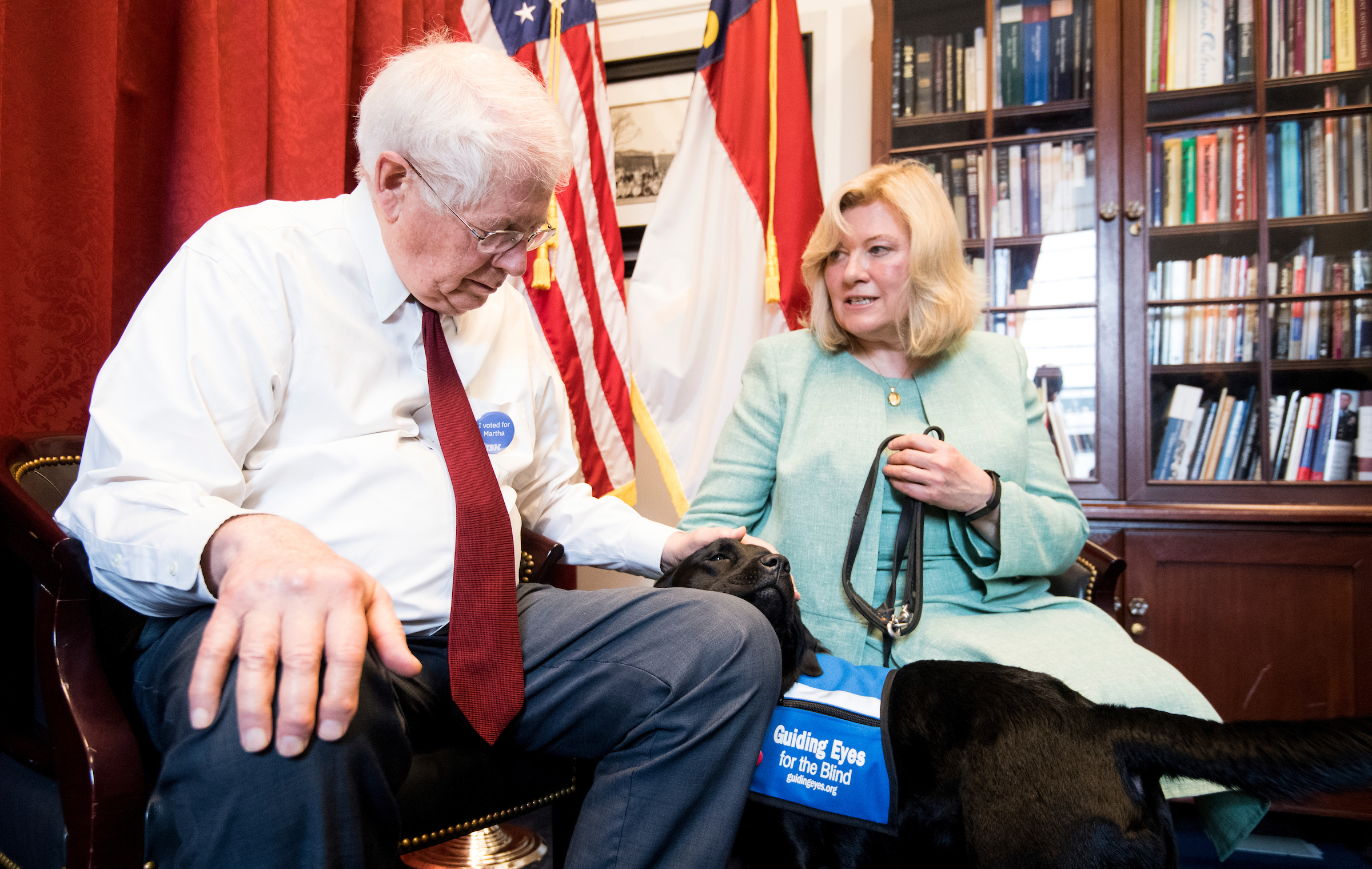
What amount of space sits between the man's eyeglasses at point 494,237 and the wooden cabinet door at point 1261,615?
1.71m

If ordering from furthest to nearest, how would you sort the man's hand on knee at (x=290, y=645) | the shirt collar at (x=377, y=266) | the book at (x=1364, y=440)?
the book at (x=1364, y=440) → the shirt collar at (x=377, y=266) → the man's hand on knee at (x=290, y=645)

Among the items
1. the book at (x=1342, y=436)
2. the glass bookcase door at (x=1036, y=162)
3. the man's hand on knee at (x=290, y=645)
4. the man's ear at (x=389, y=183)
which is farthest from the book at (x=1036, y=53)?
the man's hand on knee at (x=290, y=645)

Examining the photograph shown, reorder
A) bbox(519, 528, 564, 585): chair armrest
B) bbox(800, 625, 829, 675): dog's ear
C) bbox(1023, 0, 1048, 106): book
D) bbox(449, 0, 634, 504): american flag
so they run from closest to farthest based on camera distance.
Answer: bbox(800, 625, 829, 675): dog's ear
bbox(519, 528, 564, 585): chair armrest
bbox(1023, 0, 1048, 106): book
bbox(449, 0, 634, 504): american flag

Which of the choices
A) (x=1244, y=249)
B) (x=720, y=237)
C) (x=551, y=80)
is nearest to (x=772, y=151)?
(x=720, y=237)

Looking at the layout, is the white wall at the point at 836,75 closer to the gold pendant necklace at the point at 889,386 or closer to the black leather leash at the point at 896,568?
the gold pendant necklace at the point at 889,386

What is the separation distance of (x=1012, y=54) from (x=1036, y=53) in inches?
2.4

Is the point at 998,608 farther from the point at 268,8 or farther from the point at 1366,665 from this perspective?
the point at 268,8

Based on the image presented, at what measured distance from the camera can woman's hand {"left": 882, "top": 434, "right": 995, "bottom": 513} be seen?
1249 millimetres

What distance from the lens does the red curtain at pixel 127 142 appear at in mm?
1259

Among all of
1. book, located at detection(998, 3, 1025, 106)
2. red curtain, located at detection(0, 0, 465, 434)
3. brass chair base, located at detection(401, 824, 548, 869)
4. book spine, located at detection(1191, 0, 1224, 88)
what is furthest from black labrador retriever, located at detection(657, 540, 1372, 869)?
book spine, located at detection(1191, 0, 1224, 88)

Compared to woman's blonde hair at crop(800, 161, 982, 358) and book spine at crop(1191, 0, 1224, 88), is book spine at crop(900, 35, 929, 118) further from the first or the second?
woman's blonde hair at crop(800, 161, 982, 358)

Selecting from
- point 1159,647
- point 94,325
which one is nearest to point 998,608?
point 1159,647

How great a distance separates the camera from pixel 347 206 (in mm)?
1011

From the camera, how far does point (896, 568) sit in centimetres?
131
